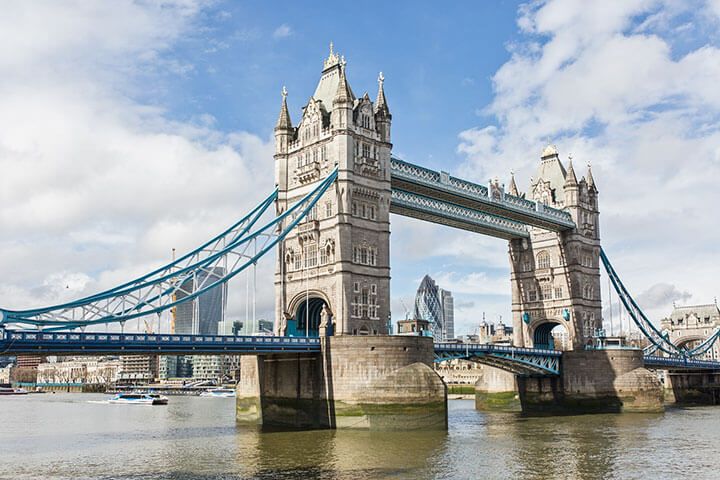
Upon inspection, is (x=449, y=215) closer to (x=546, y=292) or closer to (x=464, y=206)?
(x=464, y=206)

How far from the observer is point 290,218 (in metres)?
63.1

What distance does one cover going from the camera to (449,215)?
71000 millimetres

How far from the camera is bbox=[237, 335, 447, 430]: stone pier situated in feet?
167

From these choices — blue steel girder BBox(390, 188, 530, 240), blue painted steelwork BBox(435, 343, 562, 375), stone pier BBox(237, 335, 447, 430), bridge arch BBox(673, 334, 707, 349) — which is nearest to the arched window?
blue steel girder BBox(390, 188, 530, 240)

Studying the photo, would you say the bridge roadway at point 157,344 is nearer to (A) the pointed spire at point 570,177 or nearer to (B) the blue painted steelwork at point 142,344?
(B) the blue painted steelwork at point 142,344

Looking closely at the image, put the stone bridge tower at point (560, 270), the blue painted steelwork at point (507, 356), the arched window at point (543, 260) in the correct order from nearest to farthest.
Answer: the blue painted steelwork at point (507, 356), the stone bridge tower at point (560, 270), the arched window at point (543, 260)

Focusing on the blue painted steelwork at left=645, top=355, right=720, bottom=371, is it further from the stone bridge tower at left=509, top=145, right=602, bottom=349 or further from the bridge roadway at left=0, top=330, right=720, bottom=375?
the bridge roadway at left=0, top=330, right=720, bottom=375

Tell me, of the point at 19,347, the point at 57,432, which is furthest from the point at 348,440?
the point at 57,432

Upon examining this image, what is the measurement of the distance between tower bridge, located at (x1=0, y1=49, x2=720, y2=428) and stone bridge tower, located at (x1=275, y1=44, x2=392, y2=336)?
0.38 ft

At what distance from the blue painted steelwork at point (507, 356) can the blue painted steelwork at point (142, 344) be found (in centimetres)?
1469

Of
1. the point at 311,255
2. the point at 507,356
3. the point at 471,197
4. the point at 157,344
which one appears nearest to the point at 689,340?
the point at 507,356

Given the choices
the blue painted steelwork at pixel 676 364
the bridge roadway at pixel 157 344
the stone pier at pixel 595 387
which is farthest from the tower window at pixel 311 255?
the blue painted steelwork at pixel 676 364

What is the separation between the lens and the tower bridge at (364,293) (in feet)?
167

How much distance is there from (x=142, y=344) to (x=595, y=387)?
47551mm
